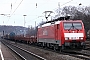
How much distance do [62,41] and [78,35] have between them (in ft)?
5.41

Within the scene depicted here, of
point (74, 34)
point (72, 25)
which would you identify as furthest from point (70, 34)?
point (72, 25)

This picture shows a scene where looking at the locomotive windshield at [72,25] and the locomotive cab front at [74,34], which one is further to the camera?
the locomotive windshield at [72,25]

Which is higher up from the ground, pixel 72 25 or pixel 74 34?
pixel 72 25

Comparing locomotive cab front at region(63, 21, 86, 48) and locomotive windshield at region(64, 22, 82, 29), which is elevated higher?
locomotive windshield at region(64, 22, 82, 29)

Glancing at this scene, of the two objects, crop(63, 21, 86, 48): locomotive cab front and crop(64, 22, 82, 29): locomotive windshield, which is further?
crop(64, 22, 82, 29): locomotive windshield

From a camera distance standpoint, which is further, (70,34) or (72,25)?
(72,25)

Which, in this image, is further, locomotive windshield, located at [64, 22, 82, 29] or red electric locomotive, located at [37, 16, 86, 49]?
locomotive windshield, located at [64, 22, 82, 29]

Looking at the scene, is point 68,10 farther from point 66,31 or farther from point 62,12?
point 66,31

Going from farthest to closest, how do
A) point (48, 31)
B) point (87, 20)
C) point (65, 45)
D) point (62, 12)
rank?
point (62, 12) → point (87, 20) → point (48, 31) → point (65, 45)

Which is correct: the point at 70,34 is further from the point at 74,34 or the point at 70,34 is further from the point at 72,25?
the point at 72,25

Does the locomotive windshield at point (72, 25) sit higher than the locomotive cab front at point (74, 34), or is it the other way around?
the locomotive windshield at point (72, 25)

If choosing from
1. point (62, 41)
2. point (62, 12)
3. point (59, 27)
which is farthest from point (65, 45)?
point (62, 12)

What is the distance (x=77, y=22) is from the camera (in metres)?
24.8

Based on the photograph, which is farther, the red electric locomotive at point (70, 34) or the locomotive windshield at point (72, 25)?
the locomotive windshield at point (72, 25)
